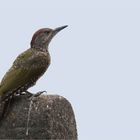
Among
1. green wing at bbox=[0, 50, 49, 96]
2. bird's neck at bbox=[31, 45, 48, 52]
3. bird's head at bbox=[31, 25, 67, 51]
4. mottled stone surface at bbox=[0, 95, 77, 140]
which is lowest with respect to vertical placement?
mottled stone surface at bbox=[0, 95, 77, 140]

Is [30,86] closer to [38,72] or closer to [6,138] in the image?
[38,72]

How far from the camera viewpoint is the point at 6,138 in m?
7.09

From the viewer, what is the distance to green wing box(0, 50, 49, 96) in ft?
27.8

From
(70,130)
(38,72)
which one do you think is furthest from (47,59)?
(70,130)

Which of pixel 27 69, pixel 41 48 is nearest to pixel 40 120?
pixel 27 69

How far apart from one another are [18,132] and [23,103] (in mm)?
556

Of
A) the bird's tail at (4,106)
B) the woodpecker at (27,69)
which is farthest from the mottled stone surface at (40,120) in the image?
the woodpecker at (27,69)

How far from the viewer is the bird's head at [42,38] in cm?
979

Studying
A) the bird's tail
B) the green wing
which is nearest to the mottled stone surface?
the bird's tail

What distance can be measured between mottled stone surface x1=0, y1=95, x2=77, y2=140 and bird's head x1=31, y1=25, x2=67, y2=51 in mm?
2331

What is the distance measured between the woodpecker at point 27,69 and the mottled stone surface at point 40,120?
746mm

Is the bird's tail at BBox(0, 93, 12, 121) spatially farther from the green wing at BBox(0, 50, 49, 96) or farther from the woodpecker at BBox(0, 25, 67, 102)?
the green wing at BBox(0, 50, 49, 96)

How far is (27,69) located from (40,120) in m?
2.08

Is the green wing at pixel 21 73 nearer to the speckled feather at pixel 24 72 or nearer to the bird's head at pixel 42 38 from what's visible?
the speckled feather at pixel 24 72
